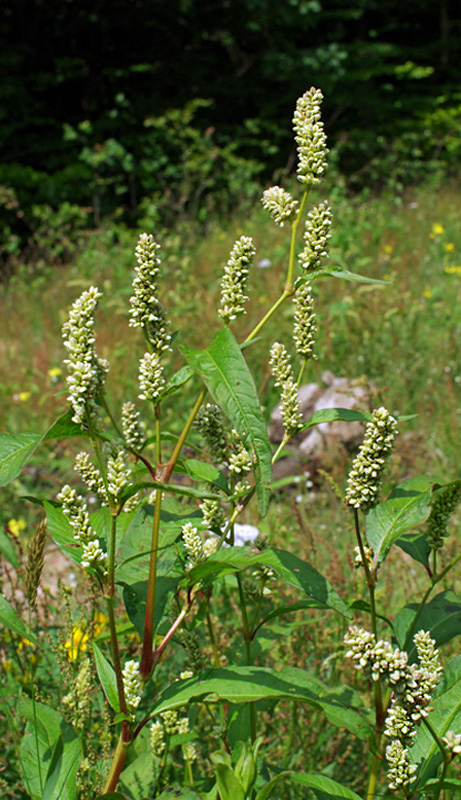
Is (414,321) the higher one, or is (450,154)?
(450,154)

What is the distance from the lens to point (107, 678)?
108 centimetres

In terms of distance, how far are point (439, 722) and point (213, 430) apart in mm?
606

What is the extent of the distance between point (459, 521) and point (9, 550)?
2.95m

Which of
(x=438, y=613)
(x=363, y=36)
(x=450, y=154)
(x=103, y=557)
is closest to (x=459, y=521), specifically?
(x=438, y=613)

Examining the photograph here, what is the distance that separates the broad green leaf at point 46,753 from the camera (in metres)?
1.11

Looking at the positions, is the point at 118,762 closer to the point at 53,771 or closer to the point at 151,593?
the point at 53,771

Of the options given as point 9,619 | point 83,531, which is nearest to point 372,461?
point 83,531

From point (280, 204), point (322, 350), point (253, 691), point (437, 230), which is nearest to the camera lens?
point (253, 691)

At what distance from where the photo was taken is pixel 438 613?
121 cm

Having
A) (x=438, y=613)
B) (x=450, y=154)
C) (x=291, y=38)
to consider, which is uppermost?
(x=291, y=38)

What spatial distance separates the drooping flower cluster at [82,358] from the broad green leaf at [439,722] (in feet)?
2.38

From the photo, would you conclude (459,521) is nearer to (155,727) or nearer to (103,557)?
(155,727)

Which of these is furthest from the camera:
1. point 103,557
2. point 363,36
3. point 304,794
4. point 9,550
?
point 363,36

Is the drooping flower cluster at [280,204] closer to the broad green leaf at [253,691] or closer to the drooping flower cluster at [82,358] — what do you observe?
the drooping flower cluster at [82,358]
